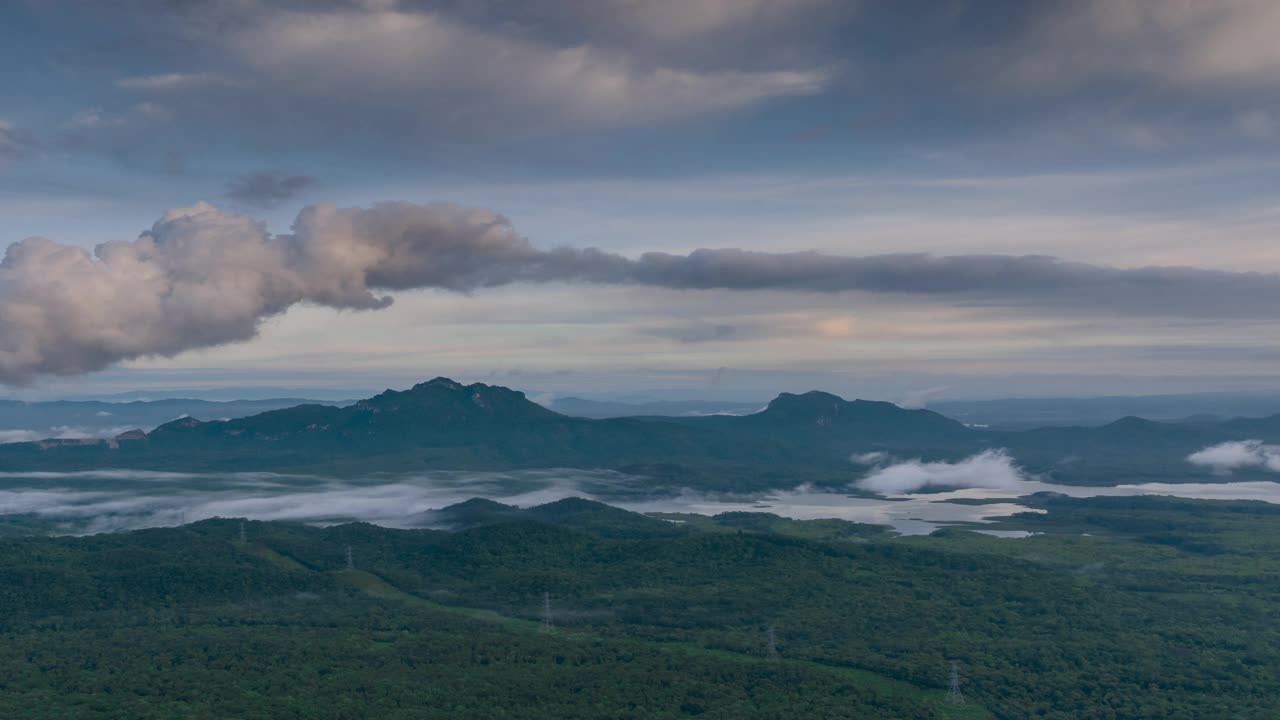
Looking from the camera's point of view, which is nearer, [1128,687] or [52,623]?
[1128,687]

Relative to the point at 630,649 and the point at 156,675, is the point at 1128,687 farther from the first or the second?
the point at 156,675

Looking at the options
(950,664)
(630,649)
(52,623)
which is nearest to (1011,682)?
(950,664)

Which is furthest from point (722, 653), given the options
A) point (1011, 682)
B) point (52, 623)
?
point (52, 623)

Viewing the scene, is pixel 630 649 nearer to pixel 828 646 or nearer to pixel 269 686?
pixel 828 646

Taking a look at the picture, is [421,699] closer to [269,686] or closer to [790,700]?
[269,686]

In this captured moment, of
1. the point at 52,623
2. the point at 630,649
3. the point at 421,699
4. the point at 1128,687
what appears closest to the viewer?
the point at 421,699

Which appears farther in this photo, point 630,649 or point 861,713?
point 630,649

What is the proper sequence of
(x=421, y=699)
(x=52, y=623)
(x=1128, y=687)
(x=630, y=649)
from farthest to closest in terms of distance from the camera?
(x=52, y=623)
(x=630, y=649)
(x=1128, y=687)
(x=421, y=699)
